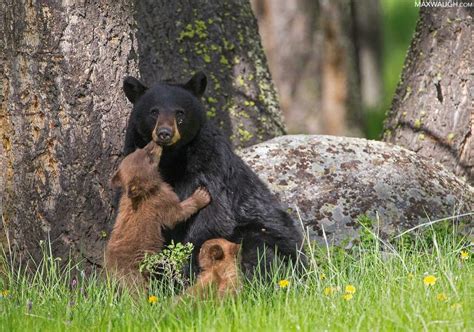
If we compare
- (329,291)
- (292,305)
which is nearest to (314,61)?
(329,291)

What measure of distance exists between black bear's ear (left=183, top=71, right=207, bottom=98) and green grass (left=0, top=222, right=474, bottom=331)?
1.44 meters

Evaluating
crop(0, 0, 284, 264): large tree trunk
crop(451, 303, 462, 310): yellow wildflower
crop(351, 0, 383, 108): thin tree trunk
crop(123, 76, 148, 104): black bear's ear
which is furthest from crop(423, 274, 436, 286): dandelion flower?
crop(351, 0, 383, 108): thin tree trunk

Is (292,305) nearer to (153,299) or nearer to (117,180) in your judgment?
(153,299)

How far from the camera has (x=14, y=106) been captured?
21.3ft

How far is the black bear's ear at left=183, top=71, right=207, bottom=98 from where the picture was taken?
639cm

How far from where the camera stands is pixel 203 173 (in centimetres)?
605

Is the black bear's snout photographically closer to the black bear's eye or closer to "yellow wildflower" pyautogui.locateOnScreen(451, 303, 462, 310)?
the black bear's eye

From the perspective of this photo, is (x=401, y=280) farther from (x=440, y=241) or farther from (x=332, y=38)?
(x=332, y=38)

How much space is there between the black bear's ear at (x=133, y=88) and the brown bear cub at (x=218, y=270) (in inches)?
47.3

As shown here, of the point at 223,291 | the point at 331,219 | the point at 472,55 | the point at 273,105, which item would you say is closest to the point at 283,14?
the point at 273,105

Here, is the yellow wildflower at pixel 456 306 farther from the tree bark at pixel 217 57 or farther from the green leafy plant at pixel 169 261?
the tree bark at pixel 217 57

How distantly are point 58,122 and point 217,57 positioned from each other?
264 cm

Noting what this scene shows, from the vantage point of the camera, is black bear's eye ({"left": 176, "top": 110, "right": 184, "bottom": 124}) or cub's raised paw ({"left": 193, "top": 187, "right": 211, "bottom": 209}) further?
black bear's eye ({"left": 176, "top": 110, "right": 184, "bottom": 124})

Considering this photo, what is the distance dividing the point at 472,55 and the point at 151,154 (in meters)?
3.50
